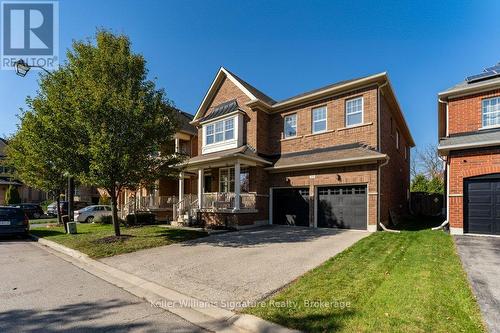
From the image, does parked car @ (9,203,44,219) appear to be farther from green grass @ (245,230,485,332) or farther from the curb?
green grass @ (245,230,485,332)

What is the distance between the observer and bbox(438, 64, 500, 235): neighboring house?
1145cm

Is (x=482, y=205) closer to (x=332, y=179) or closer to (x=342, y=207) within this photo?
(x=342, y=207)

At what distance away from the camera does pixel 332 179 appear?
15.0 meters

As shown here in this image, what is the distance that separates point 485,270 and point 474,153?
687 cm

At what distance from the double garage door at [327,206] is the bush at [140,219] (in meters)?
7.97

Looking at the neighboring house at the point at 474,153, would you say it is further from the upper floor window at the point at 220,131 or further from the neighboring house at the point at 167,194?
the neighboring house at the point at 167,194

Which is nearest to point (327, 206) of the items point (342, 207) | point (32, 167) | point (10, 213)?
point (342, 207)

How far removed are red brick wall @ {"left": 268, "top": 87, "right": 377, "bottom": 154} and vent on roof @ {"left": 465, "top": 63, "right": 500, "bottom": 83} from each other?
154 inches

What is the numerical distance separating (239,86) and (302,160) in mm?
6625

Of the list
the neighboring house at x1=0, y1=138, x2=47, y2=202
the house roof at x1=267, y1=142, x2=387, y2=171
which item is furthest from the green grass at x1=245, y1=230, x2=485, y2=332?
the neighboring house at x1=0, y1=138, x2=47, y2=202

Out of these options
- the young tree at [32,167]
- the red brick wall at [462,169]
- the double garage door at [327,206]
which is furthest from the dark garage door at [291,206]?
the young tree at [32,167]

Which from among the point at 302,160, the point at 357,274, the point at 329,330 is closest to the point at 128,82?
the point at 302,160

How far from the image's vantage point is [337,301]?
4.79 metres

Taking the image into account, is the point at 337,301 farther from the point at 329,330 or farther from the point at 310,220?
the point at 310,220
